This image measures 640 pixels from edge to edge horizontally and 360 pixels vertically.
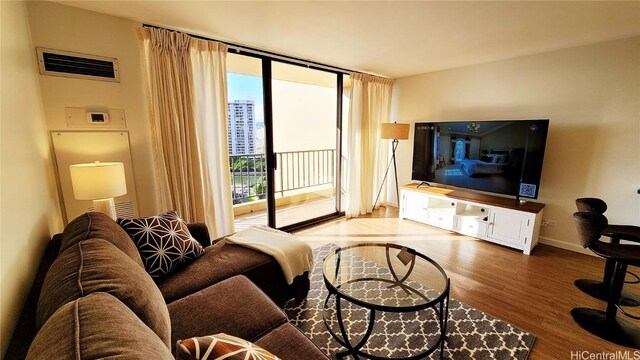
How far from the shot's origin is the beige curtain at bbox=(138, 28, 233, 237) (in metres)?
2.31

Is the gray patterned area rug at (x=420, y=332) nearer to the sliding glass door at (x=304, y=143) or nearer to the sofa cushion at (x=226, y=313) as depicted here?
the sofa cushion at (x=226, y=313)

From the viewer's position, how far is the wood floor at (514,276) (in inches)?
70.6

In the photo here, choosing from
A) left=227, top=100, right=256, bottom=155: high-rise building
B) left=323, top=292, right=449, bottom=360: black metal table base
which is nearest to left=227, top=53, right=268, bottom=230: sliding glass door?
left=227, top=100, right=256, bottom=155: high-rise building

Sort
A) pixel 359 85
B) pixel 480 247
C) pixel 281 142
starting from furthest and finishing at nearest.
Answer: pixel 281 142, pixel 359 85, pixel 480 247

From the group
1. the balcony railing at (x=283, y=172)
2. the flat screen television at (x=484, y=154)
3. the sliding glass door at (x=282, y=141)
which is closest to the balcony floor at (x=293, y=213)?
the sliding glass door at (x=282, y=141)

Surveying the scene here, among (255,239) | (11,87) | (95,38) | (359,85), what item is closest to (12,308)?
(11,87)

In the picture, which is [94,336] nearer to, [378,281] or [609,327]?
[378,281]

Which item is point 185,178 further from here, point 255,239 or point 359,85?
point 359,85

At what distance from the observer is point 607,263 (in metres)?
2.21

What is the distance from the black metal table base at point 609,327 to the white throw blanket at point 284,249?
6.73ft

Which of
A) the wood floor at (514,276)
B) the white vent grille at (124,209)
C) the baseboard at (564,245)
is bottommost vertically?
the wood floor at (514,276)

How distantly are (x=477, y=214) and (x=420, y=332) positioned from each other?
2.21 m

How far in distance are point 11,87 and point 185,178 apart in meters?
1.30

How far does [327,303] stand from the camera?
6.91 ft
